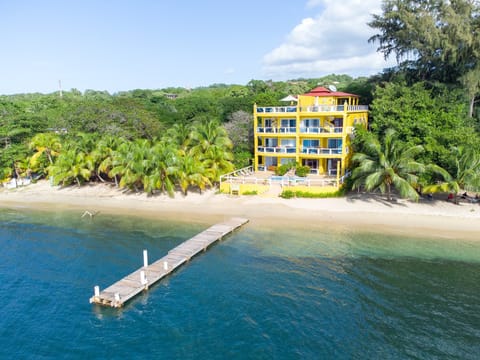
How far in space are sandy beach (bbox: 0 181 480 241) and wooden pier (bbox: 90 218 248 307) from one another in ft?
12.4

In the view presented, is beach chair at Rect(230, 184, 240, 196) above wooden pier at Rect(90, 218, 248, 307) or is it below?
above

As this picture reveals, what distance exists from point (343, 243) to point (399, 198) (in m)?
10.4

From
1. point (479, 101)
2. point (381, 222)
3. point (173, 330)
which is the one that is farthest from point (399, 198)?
point (173, 330)

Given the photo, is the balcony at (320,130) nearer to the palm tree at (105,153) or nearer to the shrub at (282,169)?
the shrub at (282,169)

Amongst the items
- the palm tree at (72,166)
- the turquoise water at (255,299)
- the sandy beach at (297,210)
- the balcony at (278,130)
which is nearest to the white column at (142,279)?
the turquoise water at (255,299)

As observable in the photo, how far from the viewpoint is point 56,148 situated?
45281 mm

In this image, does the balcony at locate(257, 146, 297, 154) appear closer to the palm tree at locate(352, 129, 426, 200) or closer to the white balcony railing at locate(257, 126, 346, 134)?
the white balcony railing at locate(257, 126, 346, 134)

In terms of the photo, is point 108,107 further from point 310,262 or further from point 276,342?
point 276,342

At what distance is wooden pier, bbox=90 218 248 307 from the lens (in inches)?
744

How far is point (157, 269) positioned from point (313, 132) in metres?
22.3

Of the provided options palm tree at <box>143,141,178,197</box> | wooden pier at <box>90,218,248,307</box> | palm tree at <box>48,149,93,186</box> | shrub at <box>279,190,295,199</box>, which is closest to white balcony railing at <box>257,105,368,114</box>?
shrub at <box>279,190,295,199</box>

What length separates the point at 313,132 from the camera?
37.9 meters

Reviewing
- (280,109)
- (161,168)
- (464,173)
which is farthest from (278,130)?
(464,173)

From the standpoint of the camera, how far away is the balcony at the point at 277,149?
39.1 metres
